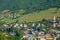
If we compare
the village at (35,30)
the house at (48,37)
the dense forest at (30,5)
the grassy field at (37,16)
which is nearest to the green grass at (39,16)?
the grassy field at (37,16)

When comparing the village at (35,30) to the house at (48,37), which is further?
the village at (35,30)

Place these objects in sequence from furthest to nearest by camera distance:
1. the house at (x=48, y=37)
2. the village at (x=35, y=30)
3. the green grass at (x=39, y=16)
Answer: the green grass at (x=39, y=16), the village at (x=35, y=30), the house at (x=48, y=37)

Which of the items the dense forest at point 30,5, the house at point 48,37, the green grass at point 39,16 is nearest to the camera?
the house at point 48,37

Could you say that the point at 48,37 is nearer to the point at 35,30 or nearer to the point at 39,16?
the point at 35,30

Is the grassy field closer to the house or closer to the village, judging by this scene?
the village

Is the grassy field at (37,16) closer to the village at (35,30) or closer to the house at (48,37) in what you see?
the village at (35,30)

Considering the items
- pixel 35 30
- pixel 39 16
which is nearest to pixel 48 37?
pixel 35 30

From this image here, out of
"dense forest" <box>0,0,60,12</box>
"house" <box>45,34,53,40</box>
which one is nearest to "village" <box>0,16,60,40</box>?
"house" <box>45,34,53,40</box>

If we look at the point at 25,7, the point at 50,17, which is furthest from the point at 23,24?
the point at 25,7

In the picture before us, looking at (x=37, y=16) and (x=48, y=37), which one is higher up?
(x=37, y=16)
